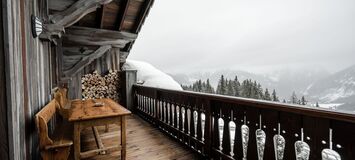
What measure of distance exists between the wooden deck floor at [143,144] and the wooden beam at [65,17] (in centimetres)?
186

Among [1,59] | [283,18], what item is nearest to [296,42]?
[283,18]

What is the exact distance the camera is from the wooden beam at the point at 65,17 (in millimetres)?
2975

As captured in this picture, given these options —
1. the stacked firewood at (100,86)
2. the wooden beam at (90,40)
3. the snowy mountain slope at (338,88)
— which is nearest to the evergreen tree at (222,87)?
the snowy mountain slope at (338,88)

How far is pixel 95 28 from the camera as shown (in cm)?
556

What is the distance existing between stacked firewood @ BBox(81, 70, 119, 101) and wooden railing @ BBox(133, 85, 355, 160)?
11.5ft

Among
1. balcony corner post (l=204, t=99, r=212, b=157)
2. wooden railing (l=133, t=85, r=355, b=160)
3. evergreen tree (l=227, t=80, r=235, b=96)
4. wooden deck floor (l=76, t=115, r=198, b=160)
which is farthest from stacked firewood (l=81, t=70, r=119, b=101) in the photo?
evergreen tree (l=227, t=80, r=235, b=96)

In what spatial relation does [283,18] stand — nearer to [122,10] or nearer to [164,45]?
[164,45]

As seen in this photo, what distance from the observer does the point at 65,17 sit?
330 centimetres

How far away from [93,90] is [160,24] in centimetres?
2930

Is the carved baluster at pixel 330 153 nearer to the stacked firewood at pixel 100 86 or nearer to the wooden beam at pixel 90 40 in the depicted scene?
the wooden beam at pixel 90 40

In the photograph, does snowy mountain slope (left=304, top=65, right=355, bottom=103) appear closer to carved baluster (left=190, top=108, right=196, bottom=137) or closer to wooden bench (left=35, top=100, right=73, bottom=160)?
carved baluster (left=190, top=108, right=196, bottom=137)

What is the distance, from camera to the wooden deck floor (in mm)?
2676

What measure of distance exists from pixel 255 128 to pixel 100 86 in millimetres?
5840

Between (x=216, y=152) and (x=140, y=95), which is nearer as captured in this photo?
(x=216, y=152)
